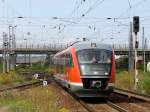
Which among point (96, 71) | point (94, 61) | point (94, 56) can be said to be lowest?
point (96, 71)

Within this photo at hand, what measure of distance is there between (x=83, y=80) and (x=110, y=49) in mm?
2269

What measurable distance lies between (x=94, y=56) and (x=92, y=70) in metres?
0.92

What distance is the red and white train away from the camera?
2328 centimetres

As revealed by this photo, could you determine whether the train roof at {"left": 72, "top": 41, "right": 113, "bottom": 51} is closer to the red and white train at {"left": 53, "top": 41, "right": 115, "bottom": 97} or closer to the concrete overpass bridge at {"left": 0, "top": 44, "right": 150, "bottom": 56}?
the red and white train at {"left": 53, "top": 41, "right": 115, "bottom": 97}

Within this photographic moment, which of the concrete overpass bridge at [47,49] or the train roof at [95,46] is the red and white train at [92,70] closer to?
the train roof at [95,46]

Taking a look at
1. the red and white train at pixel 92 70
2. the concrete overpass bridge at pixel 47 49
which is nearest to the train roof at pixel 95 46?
the red and white train at pixel 92 70

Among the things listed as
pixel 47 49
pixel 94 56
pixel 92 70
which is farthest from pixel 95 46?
pixel 47 49

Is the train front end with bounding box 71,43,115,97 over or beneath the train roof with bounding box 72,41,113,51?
beneath

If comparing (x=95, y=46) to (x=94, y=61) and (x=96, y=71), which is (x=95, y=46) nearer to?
(x=94, y=61)

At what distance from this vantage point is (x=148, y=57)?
11781cm

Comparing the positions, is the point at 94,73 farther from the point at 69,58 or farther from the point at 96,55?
the point at 69,58

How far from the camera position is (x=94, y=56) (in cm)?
2409

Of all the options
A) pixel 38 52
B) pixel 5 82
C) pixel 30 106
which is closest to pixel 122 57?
pixel 38 52

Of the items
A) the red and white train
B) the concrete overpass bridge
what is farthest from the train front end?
the concrete overpass bridge
